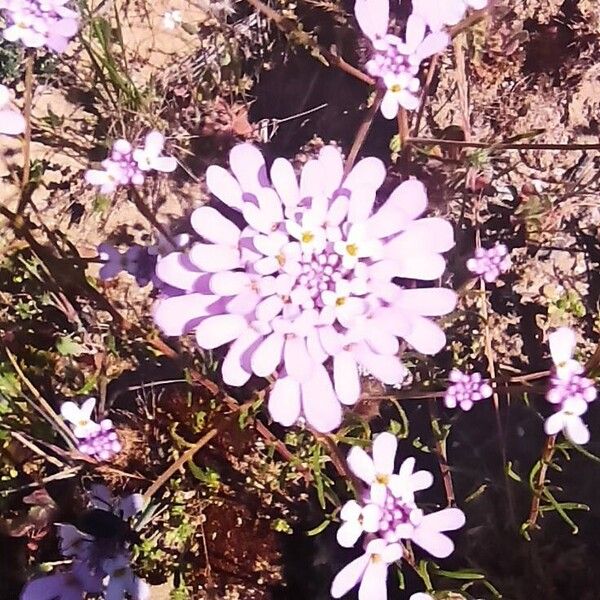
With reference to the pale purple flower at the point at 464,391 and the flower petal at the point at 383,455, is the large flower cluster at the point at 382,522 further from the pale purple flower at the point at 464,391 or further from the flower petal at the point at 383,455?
the pale purple flower at the point at 464,391

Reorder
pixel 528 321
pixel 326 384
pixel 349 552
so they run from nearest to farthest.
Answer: pixel 326 384, pixel 349 552, pixel 528 321

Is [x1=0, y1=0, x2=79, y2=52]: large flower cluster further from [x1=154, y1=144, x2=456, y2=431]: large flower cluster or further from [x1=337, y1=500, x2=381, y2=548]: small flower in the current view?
[x1=337, y1=500, x2=381, y2=548]: small flower

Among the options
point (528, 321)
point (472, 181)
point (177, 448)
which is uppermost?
point (472, 181)

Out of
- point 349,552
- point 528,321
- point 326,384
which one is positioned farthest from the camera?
point 528,321

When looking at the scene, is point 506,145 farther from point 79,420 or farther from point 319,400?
point 79,420

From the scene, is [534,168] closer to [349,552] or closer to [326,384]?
[349,552]

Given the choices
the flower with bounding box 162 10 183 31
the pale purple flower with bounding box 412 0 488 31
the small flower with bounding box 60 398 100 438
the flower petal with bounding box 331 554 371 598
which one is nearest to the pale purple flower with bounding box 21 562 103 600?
the small flower with bounding box 60 398 100 438

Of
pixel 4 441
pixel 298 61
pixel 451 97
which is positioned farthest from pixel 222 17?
pixel 4 441

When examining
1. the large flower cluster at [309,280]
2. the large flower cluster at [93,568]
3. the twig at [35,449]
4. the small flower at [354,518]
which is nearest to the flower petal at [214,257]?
the large flower cluster at [309,280]
